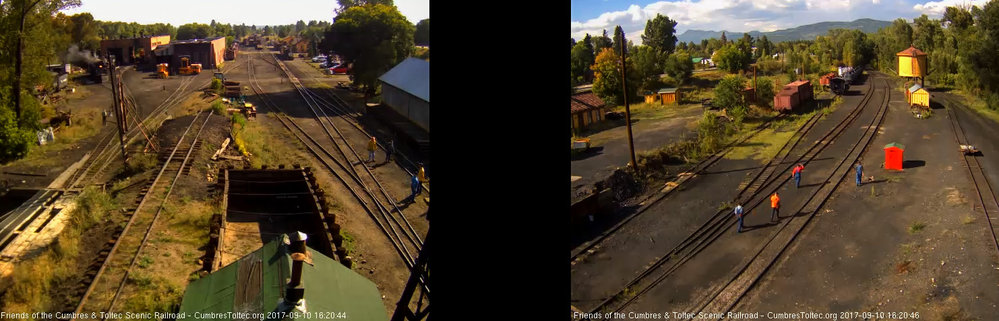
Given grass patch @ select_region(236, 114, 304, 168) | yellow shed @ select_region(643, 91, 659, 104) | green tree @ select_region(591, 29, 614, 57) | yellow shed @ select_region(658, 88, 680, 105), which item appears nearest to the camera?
grass patch @ select_region(236, 114, 304, 168)

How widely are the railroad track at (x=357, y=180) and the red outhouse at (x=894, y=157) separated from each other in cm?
1959

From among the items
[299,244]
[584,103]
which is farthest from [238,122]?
[299,244]

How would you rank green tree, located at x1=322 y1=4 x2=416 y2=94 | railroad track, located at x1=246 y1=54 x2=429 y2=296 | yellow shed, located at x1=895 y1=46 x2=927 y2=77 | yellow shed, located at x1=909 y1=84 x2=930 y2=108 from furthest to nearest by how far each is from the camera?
yellow shed, located at x1=895 y1=46 x2=927 y2=77, green tree, located at x1=322 y1=4 x2=416 y2=94, yellow shed, located at x1=909 y1=84 x2=930 y2=108, railroad track, located at x1=246 y1=54 x2=429 y2=296

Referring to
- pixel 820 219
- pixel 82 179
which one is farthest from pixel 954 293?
pixel 82 179

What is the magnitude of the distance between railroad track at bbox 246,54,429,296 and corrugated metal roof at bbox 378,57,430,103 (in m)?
4.08

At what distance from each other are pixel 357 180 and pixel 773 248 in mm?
12714

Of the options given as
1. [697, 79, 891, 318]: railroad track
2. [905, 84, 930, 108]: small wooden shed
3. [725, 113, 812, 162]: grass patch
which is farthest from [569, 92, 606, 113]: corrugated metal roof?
[905, 84, 930, 108]: small wooden shed

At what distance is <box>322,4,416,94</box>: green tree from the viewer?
140 feet

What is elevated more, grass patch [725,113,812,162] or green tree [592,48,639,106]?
green tree [592,48,639,106]

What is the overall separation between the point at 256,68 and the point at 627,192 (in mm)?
53551

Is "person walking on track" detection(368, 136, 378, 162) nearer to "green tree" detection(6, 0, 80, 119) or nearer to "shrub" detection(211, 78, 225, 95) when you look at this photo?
"green tree" detection(6, 0, 80, 119)

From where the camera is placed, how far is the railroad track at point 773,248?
13.9 meters

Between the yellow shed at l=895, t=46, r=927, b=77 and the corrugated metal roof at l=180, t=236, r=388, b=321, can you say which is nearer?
the corrugated metal roof at l=180, t=236, r=388, b=321

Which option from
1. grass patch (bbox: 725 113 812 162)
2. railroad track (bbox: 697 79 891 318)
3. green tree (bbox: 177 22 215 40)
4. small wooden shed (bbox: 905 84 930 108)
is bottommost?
railroad track (bbox: 697 79 891 318)
